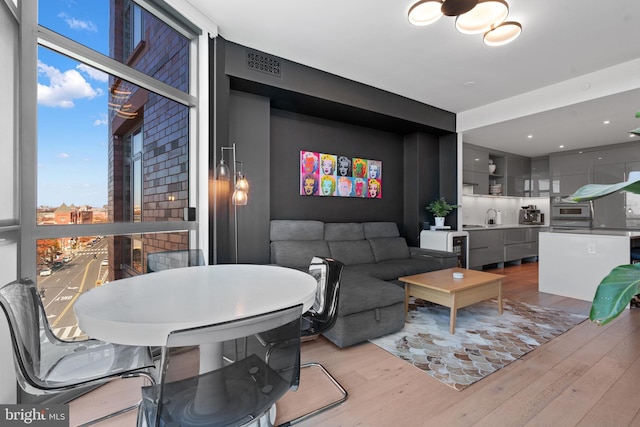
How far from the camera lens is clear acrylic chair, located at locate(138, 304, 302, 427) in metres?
0.85

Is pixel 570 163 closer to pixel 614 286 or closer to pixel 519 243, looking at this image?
pixel 519 243

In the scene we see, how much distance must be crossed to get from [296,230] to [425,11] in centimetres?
253

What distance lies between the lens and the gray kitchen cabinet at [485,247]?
205 inches

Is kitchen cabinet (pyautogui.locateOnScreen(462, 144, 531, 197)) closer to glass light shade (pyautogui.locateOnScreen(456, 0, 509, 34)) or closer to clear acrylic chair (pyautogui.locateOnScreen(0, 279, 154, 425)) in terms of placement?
glass light shade (pyautogui.locateOnScreen(456, 0, 509, 34))

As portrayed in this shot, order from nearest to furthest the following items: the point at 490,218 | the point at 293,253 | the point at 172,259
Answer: the point at 172,259 → the point at 293,253 → the point at 490,218

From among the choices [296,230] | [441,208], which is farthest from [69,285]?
[441,208]

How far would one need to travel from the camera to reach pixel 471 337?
2623 millimetres

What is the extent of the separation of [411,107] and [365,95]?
2.93ft

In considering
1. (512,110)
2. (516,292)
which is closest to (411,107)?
(512,110)

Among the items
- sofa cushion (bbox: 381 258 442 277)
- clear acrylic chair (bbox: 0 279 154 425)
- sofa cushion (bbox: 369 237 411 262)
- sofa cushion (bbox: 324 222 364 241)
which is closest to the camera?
clear acrylic chair (bbox: 0 279 154 425)

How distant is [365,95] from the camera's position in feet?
12.5

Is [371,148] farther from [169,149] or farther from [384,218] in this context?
[169,149]

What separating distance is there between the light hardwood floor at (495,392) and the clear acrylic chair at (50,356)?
1.51 ft

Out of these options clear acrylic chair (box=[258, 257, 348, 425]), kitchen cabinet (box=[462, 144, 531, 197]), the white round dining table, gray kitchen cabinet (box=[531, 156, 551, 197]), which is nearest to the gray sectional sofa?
clear acrylic chair (box=[258, 257, 348, 425])
